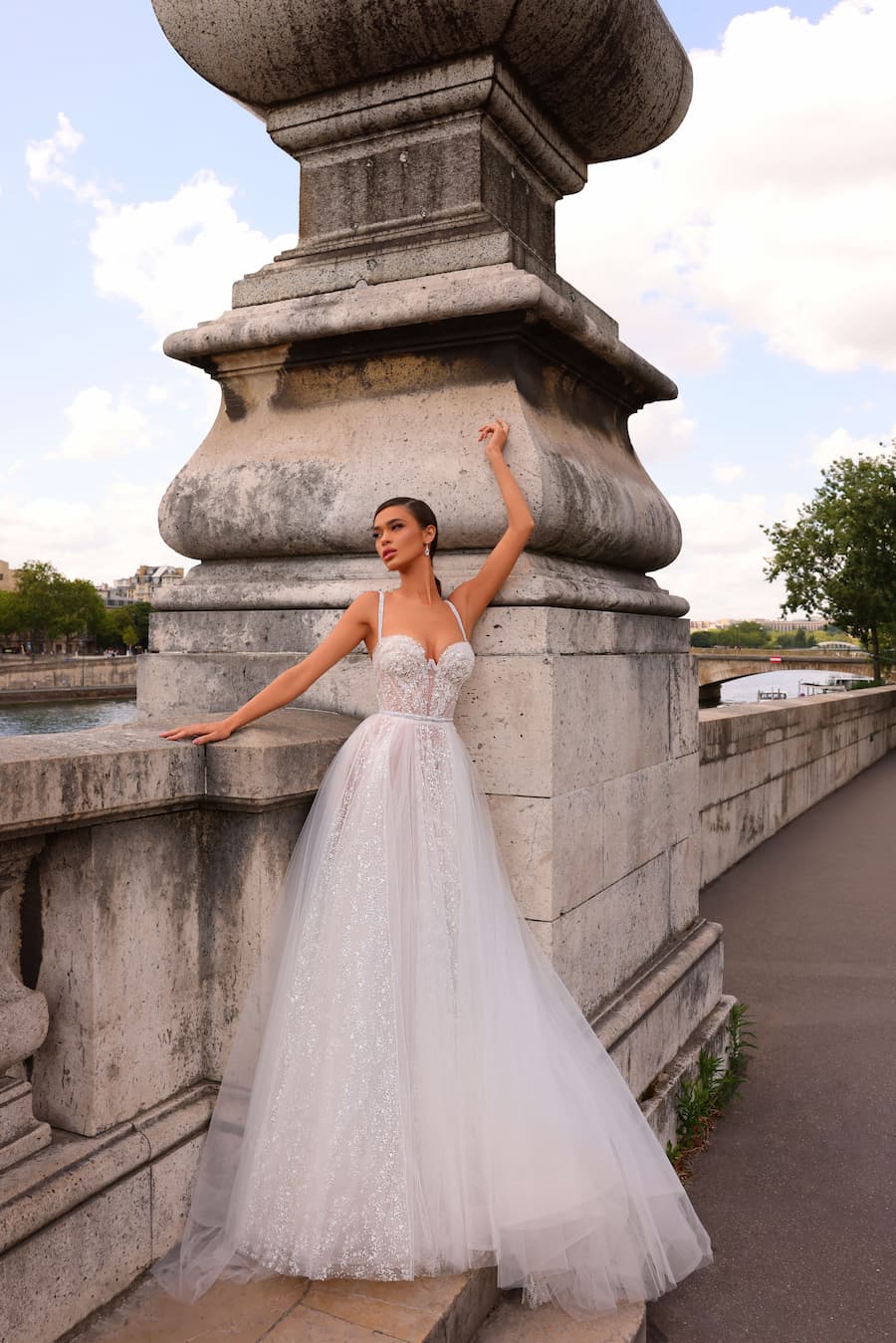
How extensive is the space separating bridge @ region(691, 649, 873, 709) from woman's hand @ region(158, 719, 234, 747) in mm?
40981

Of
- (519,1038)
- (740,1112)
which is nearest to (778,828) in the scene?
(740,1112)

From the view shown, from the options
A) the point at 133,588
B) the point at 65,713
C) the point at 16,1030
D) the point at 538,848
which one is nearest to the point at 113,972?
the point at 16,1030

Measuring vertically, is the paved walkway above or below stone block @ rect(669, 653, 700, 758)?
below

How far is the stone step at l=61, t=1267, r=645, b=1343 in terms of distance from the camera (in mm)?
1905

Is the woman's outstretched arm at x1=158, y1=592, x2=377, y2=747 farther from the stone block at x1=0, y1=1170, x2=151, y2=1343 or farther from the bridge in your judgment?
the bridge

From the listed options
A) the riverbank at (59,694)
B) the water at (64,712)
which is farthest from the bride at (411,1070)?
the riverbank at (59,694)

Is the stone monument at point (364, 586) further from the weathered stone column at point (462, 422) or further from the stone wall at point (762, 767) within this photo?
the stone wall at point (762, 767)

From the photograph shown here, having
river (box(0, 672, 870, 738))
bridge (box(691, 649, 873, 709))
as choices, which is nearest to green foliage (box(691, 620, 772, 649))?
bridge (box(691, 649, 873, 709))

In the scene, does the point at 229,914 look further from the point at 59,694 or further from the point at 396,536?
the point at 59,694

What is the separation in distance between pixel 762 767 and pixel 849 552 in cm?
2282

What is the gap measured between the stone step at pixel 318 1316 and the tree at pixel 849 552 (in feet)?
92.9

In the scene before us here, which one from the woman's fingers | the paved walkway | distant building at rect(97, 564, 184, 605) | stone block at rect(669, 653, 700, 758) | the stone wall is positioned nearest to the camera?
the woman's fingers

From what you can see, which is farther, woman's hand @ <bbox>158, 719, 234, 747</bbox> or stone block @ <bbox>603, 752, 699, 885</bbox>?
→ stone block @ <bbox>603, 752, 699, 885</bbox>

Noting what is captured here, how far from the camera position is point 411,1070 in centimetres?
219
